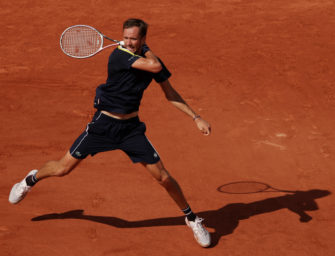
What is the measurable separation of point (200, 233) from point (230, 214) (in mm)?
785

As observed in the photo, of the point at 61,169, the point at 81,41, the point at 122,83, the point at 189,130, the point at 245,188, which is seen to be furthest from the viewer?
the point at 189,130

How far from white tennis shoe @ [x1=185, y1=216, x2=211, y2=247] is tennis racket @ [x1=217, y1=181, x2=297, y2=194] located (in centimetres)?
114

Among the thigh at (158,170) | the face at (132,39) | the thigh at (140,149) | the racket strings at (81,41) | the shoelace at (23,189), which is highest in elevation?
→ the face at (132,39)

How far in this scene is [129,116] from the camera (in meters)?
5.16

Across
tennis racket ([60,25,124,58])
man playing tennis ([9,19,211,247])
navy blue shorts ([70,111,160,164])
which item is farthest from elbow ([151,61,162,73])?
tennis racket ([60,25,124,58])

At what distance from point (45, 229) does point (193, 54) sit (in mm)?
5800

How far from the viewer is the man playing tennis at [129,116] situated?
4.80 m

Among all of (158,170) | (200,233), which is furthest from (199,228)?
(158,170)

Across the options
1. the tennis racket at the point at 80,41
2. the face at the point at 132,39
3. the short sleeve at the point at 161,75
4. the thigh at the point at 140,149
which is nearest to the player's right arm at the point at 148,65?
the face at the point at 132,39

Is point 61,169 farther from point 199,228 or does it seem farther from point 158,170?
point 199,228

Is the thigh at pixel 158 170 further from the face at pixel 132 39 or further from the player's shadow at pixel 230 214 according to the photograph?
the face at pixel 132 39

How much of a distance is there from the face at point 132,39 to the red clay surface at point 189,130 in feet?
6.96

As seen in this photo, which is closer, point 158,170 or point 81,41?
point 158,170

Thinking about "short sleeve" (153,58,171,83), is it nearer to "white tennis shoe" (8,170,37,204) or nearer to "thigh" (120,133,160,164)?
"thigh" (120,133,160,164)
